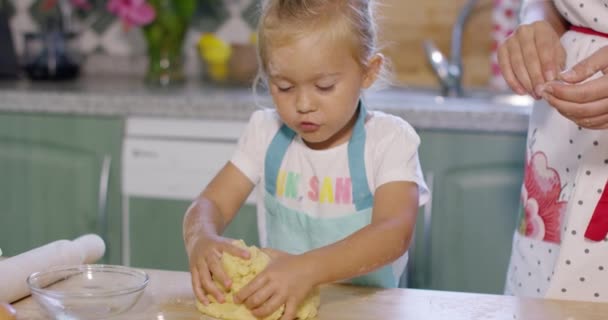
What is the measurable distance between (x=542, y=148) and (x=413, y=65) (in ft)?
4.52

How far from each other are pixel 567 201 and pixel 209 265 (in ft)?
1.83

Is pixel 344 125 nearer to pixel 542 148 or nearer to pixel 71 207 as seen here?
pixel 542 148

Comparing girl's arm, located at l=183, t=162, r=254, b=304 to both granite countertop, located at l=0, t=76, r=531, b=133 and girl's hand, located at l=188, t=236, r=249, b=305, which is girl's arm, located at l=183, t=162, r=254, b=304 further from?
granite countertop, located at l=0, t=76, r=531, b=133

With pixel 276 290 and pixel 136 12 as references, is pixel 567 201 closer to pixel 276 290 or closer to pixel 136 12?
pixel 276 290

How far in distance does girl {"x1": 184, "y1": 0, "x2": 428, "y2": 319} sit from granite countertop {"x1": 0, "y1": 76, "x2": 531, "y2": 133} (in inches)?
30.8

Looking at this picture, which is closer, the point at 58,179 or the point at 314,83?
the point at 314,83

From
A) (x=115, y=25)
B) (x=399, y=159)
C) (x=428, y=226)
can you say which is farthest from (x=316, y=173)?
(x=115, y=25)

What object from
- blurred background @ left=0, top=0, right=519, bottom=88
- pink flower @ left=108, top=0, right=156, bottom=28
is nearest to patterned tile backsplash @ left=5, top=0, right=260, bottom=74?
blurred background @ left=0, top=0, right=519, bottom=88

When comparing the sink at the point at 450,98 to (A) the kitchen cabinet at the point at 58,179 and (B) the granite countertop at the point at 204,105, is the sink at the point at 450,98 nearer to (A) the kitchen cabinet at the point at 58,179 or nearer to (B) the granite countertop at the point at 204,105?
(B) the granite countertop at the point at 204,105

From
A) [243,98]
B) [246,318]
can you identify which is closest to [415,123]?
[243,98]

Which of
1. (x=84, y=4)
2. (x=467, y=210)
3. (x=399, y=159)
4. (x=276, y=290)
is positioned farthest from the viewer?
(x=84, y=4)

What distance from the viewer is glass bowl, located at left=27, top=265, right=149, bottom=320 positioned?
97cm

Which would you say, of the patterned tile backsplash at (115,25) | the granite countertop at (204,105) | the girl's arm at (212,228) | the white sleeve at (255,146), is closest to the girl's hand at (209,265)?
the girl's arm at (212,228)

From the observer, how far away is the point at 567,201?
1.33 m
